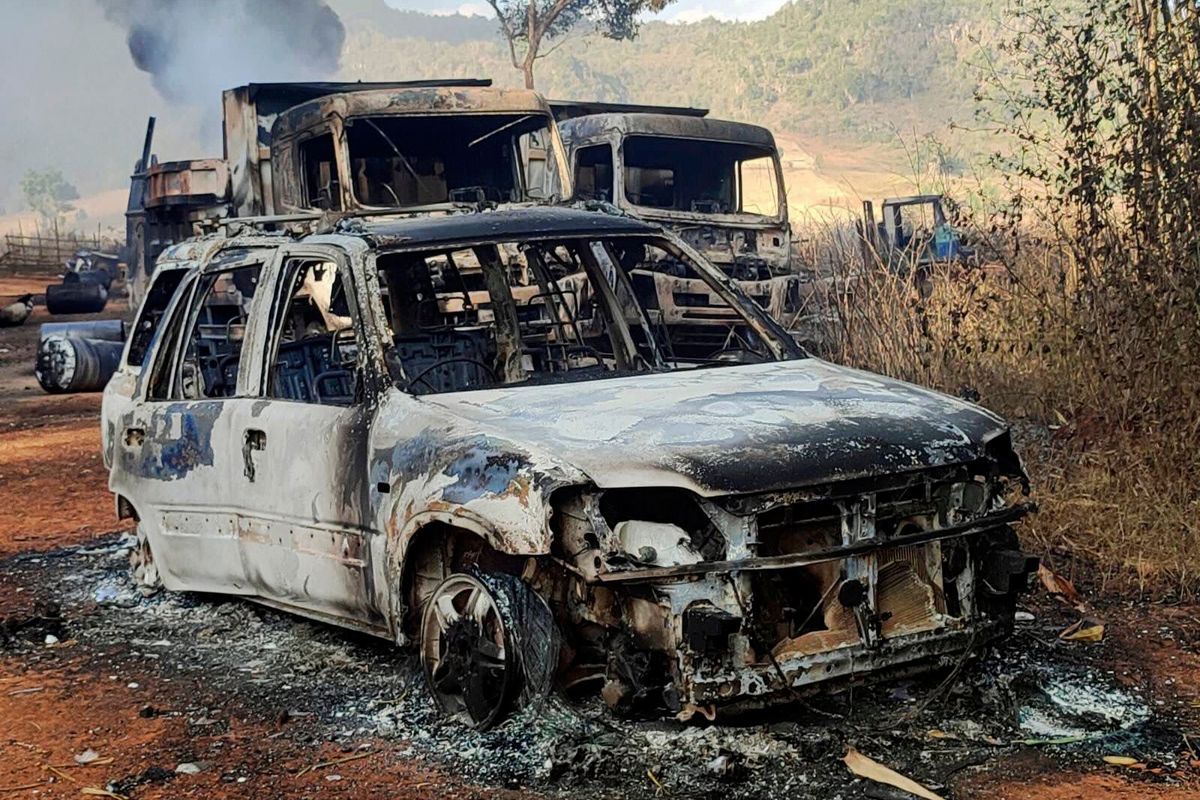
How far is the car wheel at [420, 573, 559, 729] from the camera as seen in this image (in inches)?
169

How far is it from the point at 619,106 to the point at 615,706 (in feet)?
36.6

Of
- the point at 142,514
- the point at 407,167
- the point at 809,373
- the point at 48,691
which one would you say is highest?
the point at 407,167

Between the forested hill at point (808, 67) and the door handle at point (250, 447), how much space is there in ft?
183

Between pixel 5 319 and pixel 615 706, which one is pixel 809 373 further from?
pixel 5 319

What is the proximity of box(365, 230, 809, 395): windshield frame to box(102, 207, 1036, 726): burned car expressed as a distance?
0.04 ft

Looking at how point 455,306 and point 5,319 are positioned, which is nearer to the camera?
point 455,306

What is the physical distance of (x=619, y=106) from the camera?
14586 mm

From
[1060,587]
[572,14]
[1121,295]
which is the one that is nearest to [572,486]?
[1060,587]

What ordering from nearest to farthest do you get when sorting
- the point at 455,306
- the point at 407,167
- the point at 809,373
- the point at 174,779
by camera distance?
1. the point at 174,779
2. the point at 809,373
3. the point at 455,306
4. the point at 407,167

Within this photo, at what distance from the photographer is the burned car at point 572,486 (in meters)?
4.11

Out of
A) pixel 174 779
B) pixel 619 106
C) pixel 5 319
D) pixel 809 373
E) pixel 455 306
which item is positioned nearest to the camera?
pixel 174 779

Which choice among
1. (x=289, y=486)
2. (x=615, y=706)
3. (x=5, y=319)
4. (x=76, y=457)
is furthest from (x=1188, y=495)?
(x=5, y=319)

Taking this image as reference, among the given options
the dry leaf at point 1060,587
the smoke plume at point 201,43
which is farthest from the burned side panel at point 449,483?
the smoke plume at point 201,43

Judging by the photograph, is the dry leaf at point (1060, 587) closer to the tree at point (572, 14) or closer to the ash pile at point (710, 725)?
the ash pile at point (710, 725)
